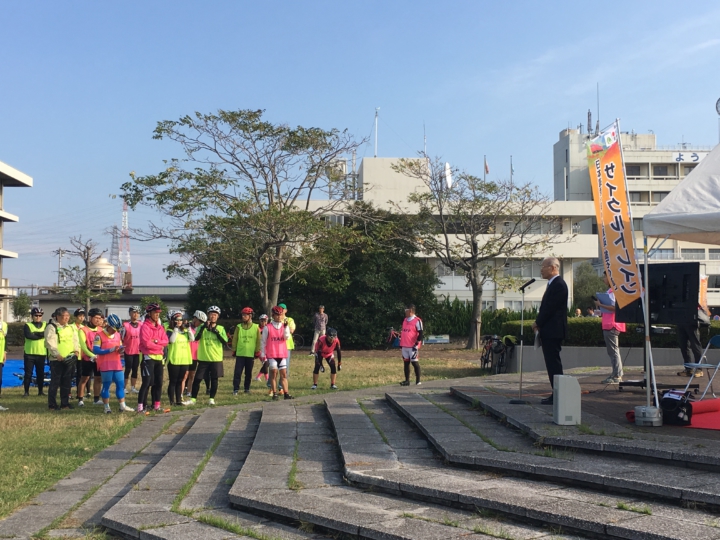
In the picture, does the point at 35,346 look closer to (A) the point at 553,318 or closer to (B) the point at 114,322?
(B) the point at 114,322

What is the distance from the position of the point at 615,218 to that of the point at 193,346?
8.96 m

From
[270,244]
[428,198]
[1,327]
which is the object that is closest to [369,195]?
[428,198]

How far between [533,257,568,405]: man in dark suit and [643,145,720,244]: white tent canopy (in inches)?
61.5

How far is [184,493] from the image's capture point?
255 inches

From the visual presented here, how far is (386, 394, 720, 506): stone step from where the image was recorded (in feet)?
16.7

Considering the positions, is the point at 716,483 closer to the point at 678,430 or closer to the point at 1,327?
the point at 678,430

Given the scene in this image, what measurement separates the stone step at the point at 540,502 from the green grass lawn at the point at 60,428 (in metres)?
3.18

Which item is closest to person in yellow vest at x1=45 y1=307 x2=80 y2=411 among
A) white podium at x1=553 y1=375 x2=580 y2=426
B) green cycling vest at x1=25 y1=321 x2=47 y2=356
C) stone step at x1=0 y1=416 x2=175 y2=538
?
green cycling vest at x1=25 y1=321 x2=47 y2=356

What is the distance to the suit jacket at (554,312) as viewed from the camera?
913 cm

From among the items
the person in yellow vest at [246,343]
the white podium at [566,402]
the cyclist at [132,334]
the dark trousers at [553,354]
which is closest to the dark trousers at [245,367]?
the person in yellow vest at [246,343]

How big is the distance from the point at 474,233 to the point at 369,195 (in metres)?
18.6

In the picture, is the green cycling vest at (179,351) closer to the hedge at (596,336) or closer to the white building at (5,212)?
the hedge at (596,336)

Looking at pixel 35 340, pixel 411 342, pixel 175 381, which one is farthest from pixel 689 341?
pixel 35 340

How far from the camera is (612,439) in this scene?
649 cm
